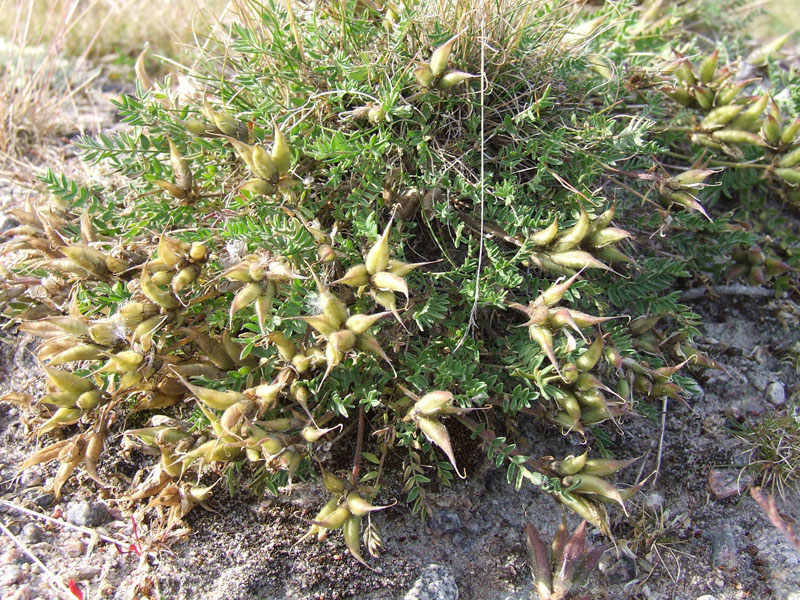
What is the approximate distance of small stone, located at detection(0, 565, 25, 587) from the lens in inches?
91.7

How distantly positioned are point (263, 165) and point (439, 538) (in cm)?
157

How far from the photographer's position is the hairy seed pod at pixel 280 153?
89.9 inches

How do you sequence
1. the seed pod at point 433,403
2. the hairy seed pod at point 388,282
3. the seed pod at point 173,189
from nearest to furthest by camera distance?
the hairy seed pod at point 388,282, the seed pod at point 433,403, the seed pod at point 173,189

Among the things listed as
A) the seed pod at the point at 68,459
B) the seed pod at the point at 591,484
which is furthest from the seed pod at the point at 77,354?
the seed pod at the point at 591,484

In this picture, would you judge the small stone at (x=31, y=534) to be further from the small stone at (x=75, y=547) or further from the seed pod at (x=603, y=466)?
the seed pod at (x=603, y=466)

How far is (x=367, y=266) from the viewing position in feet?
7.23

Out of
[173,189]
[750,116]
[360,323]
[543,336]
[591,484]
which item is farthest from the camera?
[750,116]

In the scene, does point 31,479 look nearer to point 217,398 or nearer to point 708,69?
point 217,398

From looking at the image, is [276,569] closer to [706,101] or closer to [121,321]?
[121,321]

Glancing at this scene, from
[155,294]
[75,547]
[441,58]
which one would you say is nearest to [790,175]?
[441,58]

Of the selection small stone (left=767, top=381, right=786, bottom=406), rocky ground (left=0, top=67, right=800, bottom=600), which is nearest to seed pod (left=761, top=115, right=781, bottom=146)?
small stone (left=767, top=381, right=786, bottom=406)

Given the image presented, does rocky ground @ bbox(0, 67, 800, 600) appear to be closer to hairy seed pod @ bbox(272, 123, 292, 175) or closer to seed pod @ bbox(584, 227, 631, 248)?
seed pod @ bbox(584, 227, 631, 248)

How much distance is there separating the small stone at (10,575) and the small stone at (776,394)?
10.7ft

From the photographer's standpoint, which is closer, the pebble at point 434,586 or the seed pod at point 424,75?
the pebble at point 434,586
